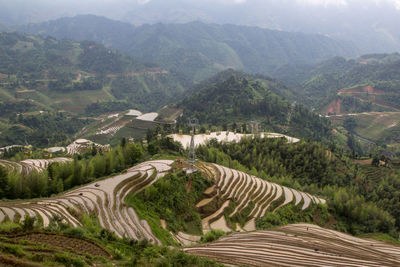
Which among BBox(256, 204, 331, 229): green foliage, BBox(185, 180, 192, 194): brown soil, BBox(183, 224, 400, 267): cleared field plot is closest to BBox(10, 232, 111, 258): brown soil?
BBox(183, 224, 400, 267): cleared field plot

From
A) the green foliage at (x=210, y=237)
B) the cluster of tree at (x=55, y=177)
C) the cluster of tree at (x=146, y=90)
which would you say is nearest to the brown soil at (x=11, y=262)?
the green foliage at (x=210, y=237)

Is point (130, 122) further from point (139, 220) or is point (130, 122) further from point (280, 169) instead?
point (139, 220)

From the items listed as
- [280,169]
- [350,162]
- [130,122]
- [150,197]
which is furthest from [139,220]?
[130,122]

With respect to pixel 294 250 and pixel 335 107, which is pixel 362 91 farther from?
pixel 294 250

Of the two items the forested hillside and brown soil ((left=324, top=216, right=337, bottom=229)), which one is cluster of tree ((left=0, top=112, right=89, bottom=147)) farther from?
the forested hillside

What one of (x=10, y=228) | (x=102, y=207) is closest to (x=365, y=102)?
(x=102, y=207)
